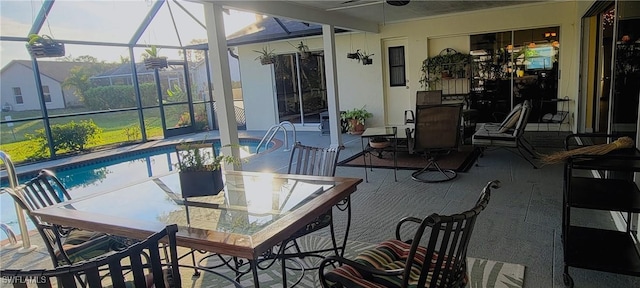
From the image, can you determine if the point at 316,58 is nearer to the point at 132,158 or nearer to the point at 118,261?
the point at 132,158

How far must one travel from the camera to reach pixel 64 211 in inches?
86.9

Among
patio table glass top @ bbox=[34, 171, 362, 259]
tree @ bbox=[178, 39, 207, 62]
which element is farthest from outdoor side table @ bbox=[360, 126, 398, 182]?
tree @ bbox=[178, 39, 207, 62]

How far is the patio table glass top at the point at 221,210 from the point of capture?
1728 millimetres

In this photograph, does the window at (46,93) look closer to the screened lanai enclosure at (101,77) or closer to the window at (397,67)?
the screened lanai enclosure at (101,77)

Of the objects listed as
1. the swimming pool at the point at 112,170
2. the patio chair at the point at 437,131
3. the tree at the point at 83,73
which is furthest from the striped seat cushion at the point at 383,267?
the tree at the point at 83,73

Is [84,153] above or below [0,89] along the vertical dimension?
below

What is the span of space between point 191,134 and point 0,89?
13.7 ft

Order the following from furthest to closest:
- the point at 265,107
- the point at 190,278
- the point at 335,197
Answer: the point at 265,107, the point at 190,278, the point at 335,197

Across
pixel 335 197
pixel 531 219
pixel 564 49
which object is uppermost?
pixel 564 49

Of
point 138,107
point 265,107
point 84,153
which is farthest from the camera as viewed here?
point 265,107

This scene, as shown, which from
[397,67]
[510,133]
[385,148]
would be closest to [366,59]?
[397,67]

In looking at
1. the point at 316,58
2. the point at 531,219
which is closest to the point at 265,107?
the point at 316,58

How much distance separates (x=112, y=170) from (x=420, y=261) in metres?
7.57

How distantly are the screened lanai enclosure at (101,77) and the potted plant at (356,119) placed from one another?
3.62m
